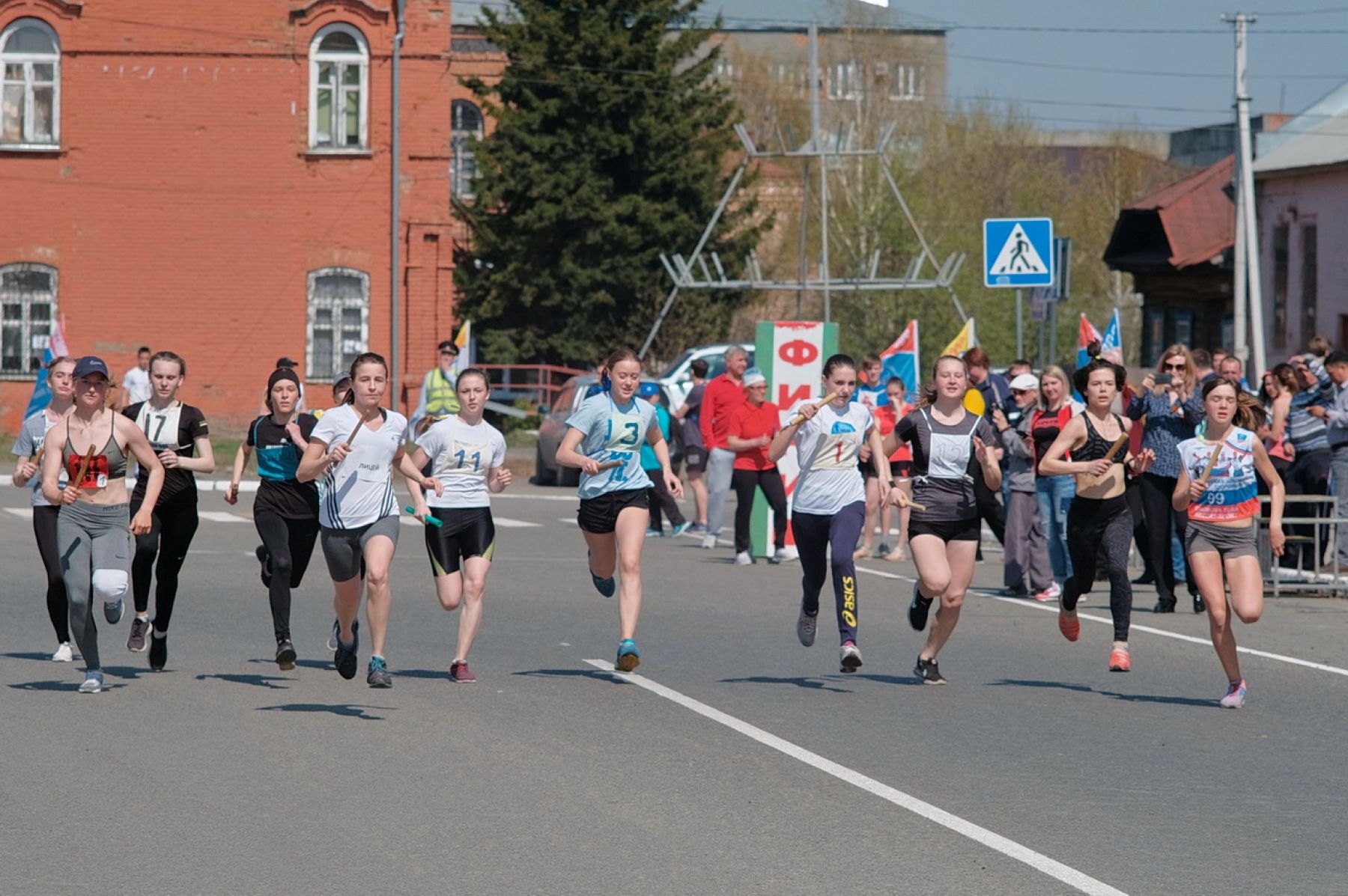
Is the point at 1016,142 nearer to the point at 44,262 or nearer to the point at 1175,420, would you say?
the point at 44,262

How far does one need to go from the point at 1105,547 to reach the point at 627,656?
2.78 meters

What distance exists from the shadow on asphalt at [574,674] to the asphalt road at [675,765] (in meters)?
0.05

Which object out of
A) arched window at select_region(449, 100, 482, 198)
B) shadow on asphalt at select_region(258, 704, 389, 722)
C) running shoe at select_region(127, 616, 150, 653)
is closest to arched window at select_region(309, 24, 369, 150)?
arched window at select_region(449, 100, 482, 198)

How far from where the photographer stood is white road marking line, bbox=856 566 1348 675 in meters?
12.6

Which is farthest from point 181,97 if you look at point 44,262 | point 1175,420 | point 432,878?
point 432,878

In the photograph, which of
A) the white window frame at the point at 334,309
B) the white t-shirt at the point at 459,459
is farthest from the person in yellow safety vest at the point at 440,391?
the white window frame at the point at 334,309

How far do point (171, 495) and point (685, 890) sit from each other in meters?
6.18

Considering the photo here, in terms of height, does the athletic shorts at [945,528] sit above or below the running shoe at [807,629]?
above

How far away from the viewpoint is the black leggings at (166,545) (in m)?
11.8

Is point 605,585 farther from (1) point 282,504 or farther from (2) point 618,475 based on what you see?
(1) point 282,504

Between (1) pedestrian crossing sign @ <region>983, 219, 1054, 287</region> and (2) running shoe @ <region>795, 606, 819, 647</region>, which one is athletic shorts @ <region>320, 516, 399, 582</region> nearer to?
(2) running shoe @ <region>795, 606, 819, 647</region>

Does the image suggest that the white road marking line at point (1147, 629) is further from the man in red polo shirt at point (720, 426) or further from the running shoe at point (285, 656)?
the running shoe at point (285, 656)

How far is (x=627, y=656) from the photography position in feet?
36.8

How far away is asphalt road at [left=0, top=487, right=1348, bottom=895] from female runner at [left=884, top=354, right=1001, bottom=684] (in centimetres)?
59
